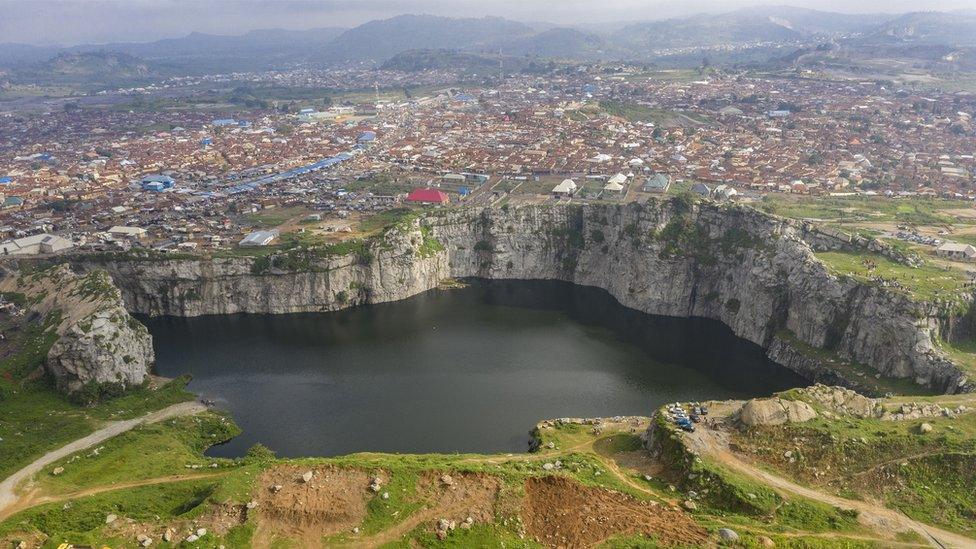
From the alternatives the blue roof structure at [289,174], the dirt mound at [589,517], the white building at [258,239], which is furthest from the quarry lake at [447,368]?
the blue roof structure at [289,174]

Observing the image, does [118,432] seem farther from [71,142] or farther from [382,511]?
[71,142]

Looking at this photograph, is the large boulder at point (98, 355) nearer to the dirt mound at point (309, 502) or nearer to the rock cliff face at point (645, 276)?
the rock cliff face at point (645, 276)

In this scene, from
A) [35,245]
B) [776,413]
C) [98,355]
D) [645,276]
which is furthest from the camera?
[645,276]

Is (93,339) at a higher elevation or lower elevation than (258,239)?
lower

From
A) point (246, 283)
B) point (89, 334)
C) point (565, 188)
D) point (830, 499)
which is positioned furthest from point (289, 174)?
point (830, 499)

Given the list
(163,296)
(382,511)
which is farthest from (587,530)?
(163,296)

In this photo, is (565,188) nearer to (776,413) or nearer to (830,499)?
(776,413)

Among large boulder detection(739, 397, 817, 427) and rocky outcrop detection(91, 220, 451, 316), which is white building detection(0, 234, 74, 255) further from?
large boulder detection(739, 397, 817, 427)
